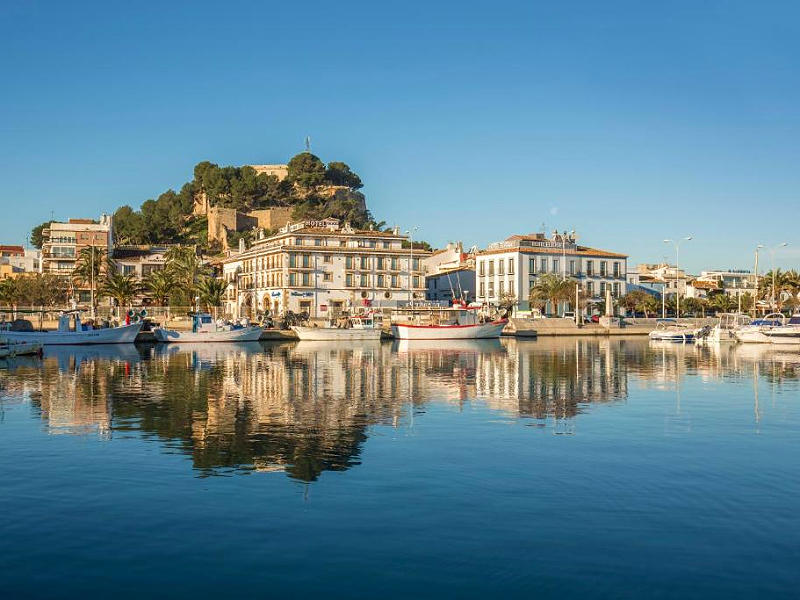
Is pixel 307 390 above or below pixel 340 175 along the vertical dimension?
below

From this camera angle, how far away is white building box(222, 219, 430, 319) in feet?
282

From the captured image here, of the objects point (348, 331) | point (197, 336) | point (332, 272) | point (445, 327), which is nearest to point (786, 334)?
point (445, 327)

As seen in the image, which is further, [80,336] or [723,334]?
[723,334]

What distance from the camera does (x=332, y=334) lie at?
70750 mm

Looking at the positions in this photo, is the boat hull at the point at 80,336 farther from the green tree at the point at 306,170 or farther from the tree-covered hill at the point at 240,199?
the green tree at the point at 306,170

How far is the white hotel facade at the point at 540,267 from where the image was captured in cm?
9612

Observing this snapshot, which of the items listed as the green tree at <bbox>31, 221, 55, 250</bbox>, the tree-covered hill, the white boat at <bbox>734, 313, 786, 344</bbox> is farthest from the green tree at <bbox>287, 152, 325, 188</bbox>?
the white boat at <bbox>734, 313, 786, 344</bbox>

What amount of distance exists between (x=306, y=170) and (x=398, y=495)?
12930 centimetres

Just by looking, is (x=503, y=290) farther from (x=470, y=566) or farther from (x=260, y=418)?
(x=470, y=566)

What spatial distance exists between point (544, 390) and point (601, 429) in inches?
369

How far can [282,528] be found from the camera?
11469mm

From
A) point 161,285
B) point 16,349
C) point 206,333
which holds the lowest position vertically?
point 16,349

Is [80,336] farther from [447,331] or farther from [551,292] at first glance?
[551,292]

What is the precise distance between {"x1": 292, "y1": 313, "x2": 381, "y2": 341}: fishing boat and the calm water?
4243 centimetres
